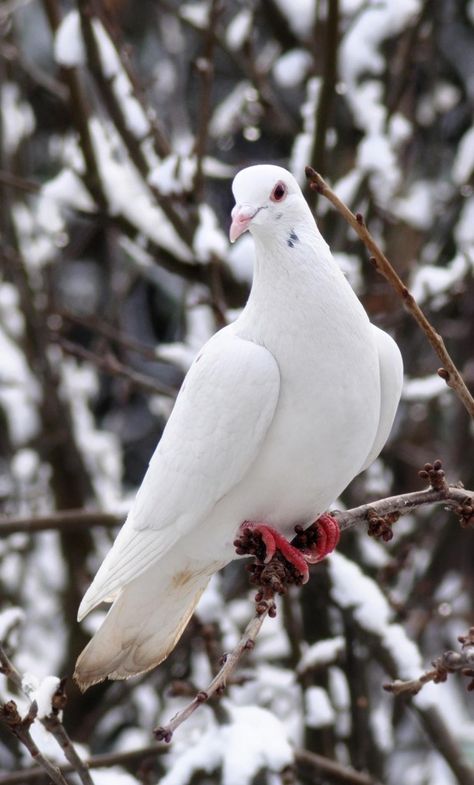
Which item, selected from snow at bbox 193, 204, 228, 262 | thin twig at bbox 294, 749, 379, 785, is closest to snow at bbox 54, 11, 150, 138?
snow at bbox 193, 204, 228, 262

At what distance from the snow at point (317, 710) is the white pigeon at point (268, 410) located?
172cm

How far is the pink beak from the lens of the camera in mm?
2850

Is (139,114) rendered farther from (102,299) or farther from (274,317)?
(102,299)

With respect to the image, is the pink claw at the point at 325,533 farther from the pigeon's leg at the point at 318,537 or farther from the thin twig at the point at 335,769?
the thin twig at the point at 335,769

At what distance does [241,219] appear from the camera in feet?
9.48

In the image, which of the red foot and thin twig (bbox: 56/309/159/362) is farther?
thin twig (bbox: 56/309/159/362)

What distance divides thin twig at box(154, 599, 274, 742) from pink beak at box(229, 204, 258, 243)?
2.74ft

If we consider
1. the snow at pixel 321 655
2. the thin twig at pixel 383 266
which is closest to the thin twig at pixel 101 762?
the snow at pixel 321 655

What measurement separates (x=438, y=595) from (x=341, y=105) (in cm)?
240

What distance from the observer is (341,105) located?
5859 mm

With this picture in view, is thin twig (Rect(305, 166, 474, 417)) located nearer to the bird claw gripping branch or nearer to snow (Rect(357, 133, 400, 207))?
the bird claw gripping branch

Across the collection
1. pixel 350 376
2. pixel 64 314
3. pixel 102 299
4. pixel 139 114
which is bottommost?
pixel 350 376

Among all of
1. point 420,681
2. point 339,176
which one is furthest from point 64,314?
point 420,681

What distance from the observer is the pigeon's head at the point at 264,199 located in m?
2.93
